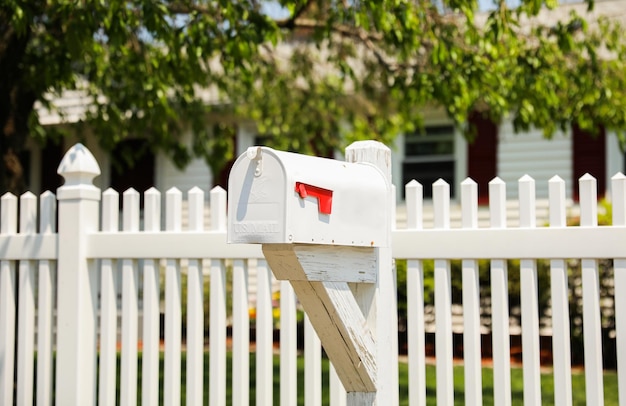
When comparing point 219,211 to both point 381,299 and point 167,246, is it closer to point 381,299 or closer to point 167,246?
point 167,246

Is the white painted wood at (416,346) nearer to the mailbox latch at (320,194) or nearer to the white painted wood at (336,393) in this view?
the white painted wood at (336,393)

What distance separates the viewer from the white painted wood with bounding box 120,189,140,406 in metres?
4.43

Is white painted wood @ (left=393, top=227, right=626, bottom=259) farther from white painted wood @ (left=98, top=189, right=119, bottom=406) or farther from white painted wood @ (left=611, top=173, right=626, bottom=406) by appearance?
white painted wood @ (left=98, top=189, right=119, bottom=406)

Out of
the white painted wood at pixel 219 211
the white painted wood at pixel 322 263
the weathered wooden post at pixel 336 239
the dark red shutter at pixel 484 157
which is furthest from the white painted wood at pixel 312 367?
the dark red shutter at pixel 484 157

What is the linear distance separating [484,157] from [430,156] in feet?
2.67

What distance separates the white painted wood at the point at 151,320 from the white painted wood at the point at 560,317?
6.43 ft

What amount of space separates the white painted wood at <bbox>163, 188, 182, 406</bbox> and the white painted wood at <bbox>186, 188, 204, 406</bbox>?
0.07 m

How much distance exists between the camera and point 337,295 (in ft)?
10.2

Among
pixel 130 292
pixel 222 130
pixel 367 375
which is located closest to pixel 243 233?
pixel 367 375

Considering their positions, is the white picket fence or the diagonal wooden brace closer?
the diagonal wooden brace

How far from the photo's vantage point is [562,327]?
3502 millimetres

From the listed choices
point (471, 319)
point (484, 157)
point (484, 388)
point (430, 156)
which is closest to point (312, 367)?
point (471, 319)

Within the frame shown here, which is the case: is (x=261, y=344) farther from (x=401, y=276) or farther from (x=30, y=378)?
(x=401, y=276)

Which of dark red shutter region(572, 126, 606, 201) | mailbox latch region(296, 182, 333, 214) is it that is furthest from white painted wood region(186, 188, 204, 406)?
dark red shutter region(572, 126, 606, 201)
